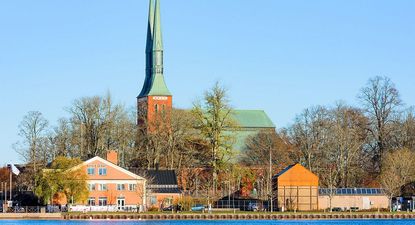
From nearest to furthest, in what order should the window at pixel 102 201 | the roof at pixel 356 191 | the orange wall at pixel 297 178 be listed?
the orange wall at pixel 297 178
the roof at pixel 356 191
the window at pixel 102 201

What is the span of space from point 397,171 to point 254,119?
160ft

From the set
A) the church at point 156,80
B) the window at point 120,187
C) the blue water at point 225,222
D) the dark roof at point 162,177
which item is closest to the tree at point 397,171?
the blue water at point 225,222

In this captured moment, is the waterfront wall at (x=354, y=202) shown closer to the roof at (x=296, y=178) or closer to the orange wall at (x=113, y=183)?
the roof at (x=296, y=178)

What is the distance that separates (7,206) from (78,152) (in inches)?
526

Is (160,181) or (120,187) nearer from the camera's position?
(120,187)

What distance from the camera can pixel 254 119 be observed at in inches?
5871

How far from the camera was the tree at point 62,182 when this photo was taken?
9762 cm

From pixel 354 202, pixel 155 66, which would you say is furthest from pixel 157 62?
pixel 354 202

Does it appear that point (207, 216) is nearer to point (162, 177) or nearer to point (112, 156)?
point (162, 177)

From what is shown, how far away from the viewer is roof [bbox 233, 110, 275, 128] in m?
147

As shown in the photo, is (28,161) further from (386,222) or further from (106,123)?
(386,222)

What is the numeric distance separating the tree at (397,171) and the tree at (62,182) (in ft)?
93.8

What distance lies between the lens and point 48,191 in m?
97.7

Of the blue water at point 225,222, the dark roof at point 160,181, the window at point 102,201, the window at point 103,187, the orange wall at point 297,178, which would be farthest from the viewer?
the dark roof at point 160,181
